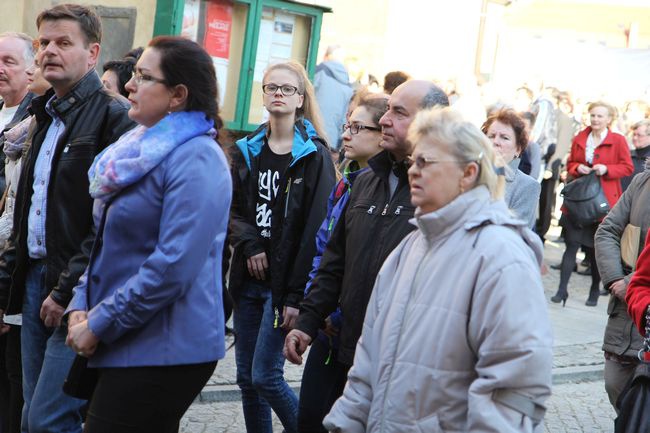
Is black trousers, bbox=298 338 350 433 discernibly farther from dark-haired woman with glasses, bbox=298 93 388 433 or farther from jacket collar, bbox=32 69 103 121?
jacket collar, bbox=32 69 103 121

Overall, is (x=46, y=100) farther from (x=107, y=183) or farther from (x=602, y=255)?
(x=602, y=255)

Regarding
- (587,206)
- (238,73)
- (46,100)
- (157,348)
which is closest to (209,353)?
(157,348)

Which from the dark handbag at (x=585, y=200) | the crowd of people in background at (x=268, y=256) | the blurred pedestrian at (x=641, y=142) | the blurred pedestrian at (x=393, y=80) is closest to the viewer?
the crowd of people in background at (x=268, y=256)

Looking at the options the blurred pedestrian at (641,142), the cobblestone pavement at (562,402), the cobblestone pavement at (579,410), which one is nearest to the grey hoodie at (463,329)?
the cobblestone pavement at (562,402)

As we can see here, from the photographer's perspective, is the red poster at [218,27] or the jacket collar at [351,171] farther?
the red poster at [218,27]

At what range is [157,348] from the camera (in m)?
3.84

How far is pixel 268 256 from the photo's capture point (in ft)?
19.3

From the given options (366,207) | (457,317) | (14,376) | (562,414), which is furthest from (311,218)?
(562,414)

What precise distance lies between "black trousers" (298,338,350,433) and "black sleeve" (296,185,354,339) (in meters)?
0.17

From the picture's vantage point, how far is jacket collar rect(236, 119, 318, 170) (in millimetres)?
5833

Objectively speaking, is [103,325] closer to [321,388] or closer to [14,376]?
[321,388]

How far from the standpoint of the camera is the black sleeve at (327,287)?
16.2 ft

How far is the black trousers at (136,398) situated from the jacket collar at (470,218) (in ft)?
3.38

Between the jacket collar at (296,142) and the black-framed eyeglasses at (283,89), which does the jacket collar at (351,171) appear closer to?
the jacket collar at (296,142)
